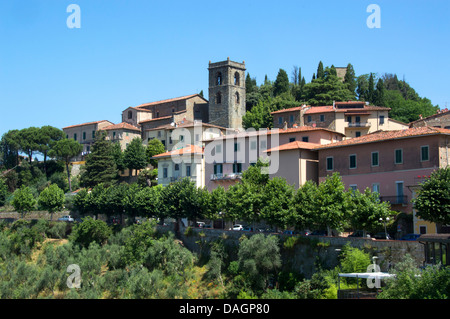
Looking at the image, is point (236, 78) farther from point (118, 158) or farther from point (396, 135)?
point (396, 135)

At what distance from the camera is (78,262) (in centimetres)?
4500

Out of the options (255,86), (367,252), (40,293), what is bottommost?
(40,293)

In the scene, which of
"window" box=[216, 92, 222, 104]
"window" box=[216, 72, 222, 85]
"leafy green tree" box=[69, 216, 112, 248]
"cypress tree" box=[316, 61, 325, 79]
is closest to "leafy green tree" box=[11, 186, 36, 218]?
"leafy green tree" box=[69, 216, 112, 248]

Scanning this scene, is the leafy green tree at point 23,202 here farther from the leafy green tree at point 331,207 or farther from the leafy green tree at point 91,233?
the leafy green tree at point 331,207

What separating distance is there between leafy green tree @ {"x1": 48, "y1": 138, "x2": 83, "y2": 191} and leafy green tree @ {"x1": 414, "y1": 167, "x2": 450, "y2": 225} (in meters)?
51.5

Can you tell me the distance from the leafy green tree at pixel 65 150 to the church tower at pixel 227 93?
18394mm

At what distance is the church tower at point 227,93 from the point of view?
80.8 metres

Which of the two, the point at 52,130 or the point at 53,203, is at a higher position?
the point at 52,130

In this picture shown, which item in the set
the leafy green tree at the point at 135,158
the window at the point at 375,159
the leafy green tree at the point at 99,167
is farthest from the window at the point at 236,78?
the window at the point at 375,159

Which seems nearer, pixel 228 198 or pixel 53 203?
pixel 228 198
